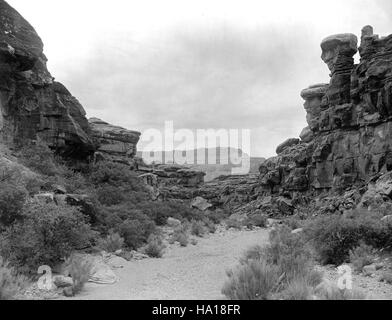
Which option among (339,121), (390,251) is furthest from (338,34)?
(390,251)

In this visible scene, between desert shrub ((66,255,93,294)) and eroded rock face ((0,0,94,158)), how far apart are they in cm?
1270

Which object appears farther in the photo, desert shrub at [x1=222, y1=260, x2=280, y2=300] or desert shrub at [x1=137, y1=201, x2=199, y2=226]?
desert shrub at [x1=137, y1=201, x2=199, y2=226]

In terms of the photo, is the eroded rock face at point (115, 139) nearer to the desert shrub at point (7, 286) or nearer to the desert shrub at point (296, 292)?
the desert shrub at point (7, 286)

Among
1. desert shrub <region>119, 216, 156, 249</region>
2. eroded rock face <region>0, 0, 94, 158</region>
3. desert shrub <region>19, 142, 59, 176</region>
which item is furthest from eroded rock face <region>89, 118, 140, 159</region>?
→ desert shrub <region>119, 216, 156, 249</region>

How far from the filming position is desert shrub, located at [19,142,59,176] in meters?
19.0

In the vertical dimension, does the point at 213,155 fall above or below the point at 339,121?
above

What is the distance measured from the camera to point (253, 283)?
689 cm

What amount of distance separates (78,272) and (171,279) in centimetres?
278

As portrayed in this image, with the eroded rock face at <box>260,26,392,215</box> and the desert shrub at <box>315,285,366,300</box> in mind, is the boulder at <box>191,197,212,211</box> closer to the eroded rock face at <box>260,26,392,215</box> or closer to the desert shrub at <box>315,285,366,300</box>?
the eroded rock face at <box>260,26,392,215</box>

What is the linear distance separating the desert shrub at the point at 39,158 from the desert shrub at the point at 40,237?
8143 mm

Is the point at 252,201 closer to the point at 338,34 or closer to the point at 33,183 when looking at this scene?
the point at 338,34

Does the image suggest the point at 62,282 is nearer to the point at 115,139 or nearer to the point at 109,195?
the point at 109,195

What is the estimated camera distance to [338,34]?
1566 inches

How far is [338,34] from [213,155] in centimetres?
10190
